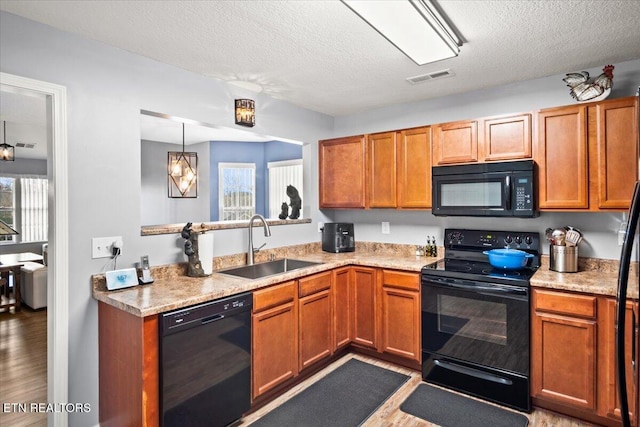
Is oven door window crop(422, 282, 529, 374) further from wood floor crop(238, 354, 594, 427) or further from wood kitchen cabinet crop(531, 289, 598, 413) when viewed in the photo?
wood floor crop(238, 354, 594, 427)

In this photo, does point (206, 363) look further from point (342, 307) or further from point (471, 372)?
point (471, 372)

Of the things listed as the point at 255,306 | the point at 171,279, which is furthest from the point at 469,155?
the point at 171,279

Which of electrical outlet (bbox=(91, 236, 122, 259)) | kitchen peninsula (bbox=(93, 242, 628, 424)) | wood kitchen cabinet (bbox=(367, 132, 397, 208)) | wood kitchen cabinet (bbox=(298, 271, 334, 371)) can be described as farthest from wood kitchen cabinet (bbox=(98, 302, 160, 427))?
wood kitchen cabinet (bbox=(367, 132, 397, 208))

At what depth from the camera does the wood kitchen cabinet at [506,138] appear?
274 cm

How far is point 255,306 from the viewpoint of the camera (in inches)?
93.1

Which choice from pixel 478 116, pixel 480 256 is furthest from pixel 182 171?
pixel 480 256

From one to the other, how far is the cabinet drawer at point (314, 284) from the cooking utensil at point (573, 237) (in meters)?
1.83

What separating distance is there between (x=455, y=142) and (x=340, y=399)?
225 cm

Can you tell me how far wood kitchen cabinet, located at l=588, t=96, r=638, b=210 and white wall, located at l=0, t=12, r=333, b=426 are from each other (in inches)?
116

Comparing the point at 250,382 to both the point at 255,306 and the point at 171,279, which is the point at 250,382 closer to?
the point at 255,306

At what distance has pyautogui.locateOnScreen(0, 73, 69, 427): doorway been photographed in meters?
2.02

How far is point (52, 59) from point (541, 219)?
11.7 feet

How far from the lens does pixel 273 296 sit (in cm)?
250

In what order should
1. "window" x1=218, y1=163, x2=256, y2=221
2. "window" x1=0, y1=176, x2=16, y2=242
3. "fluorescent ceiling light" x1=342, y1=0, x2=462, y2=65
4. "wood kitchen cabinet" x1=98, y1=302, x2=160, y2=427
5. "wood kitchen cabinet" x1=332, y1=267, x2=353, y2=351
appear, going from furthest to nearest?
"window" x1=0, y1=176, x2=16, y2=242 < "window" x1=218, y1=163, x2=256, y2=221 < "wood kitchen cabinet" x1=332, y1=267, x2=353, y2=351 < "wood kitchen cabinet" x1=98, y1=302, x2=160, y2=427 < "fluorescent ceiling light" x1=342, y1=0, x2=462, y2=65
